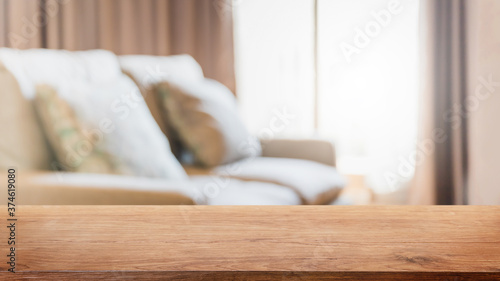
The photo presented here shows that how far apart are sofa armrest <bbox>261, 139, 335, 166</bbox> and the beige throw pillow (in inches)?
13.6

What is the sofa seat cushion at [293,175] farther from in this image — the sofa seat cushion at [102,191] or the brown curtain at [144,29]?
the brown curtain at [144,29]

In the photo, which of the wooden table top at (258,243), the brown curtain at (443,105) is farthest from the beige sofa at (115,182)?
the brown curtain at (443,105)

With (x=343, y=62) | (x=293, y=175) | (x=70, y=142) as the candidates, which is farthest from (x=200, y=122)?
(x=343, y=62)

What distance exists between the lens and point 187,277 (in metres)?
0.48

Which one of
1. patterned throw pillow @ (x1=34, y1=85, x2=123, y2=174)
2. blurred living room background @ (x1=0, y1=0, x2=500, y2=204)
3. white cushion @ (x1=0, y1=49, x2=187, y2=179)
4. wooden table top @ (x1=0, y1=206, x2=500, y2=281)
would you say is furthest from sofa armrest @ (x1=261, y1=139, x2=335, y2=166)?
wooden table top @ (x1=0, y1=206, x2=500, y2=281)

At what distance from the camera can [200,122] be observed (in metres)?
1.88

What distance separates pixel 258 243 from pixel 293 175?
122 centimetres

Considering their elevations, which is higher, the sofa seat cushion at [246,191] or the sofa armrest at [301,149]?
the sofa seat cushion at [246,191]

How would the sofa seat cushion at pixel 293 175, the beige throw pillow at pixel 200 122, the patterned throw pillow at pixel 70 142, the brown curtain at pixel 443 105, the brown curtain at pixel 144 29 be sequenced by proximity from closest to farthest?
the patterned throw pillow at pixel 70 142 → the sofa seat cushion at pixel 293 175 → the beige throw pillow at pixel 200 122 → the brown curtain at pixel 443 105 → the brown curtain at pixel 144 29

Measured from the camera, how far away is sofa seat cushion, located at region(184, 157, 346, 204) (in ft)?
5.60

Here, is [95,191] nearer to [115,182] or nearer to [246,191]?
[115,182]

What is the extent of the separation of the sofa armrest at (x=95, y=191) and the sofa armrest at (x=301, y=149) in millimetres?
1206

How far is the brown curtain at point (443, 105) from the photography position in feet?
9.48

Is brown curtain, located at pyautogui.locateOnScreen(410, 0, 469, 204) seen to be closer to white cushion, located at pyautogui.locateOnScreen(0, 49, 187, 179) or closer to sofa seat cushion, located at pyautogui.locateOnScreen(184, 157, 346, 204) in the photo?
sofa seat cushion, located at pyautogui.locateOnScreen(184, 157, 346, 204)
